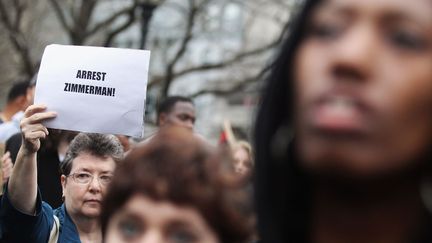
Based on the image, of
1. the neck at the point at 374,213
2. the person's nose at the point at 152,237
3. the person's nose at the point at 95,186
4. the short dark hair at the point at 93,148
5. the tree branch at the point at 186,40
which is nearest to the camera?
the neck at the point at 374,213

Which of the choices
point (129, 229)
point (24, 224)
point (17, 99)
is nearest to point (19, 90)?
point (17, 99)

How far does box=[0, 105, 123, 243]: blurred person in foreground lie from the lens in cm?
328

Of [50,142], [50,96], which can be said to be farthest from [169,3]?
[50,96]

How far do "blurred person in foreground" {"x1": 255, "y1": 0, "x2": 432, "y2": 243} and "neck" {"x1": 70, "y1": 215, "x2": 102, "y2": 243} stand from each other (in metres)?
2.39

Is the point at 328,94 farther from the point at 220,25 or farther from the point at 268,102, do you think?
the point at 220,25

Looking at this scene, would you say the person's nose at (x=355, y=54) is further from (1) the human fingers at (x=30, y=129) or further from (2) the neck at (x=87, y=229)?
(2) the neck at (x=87, y=229)

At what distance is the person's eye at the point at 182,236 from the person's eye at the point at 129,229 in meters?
0.07

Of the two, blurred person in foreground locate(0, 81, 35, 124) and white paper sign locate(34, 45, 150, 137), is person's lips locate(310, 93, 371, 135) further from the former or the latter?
blurred person in foreground locate(0, 81, 35, 124)

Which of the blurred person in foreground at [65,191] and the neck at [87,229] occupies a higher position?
the blurred person in foreground at [65,191]

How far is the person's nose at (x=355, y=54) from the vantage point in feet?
3.64

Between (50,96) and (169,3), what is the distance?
53.3ft

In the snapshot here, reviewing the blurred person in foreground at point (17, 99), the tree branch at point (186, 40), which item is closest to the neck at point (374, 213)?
the blurred person in foreground at point (17, 99)

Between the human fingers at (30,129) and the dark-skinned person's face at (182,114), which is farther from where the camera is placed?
the dark-skinned person's face at (182,114)

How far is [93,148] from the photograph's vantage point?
12.5ft
